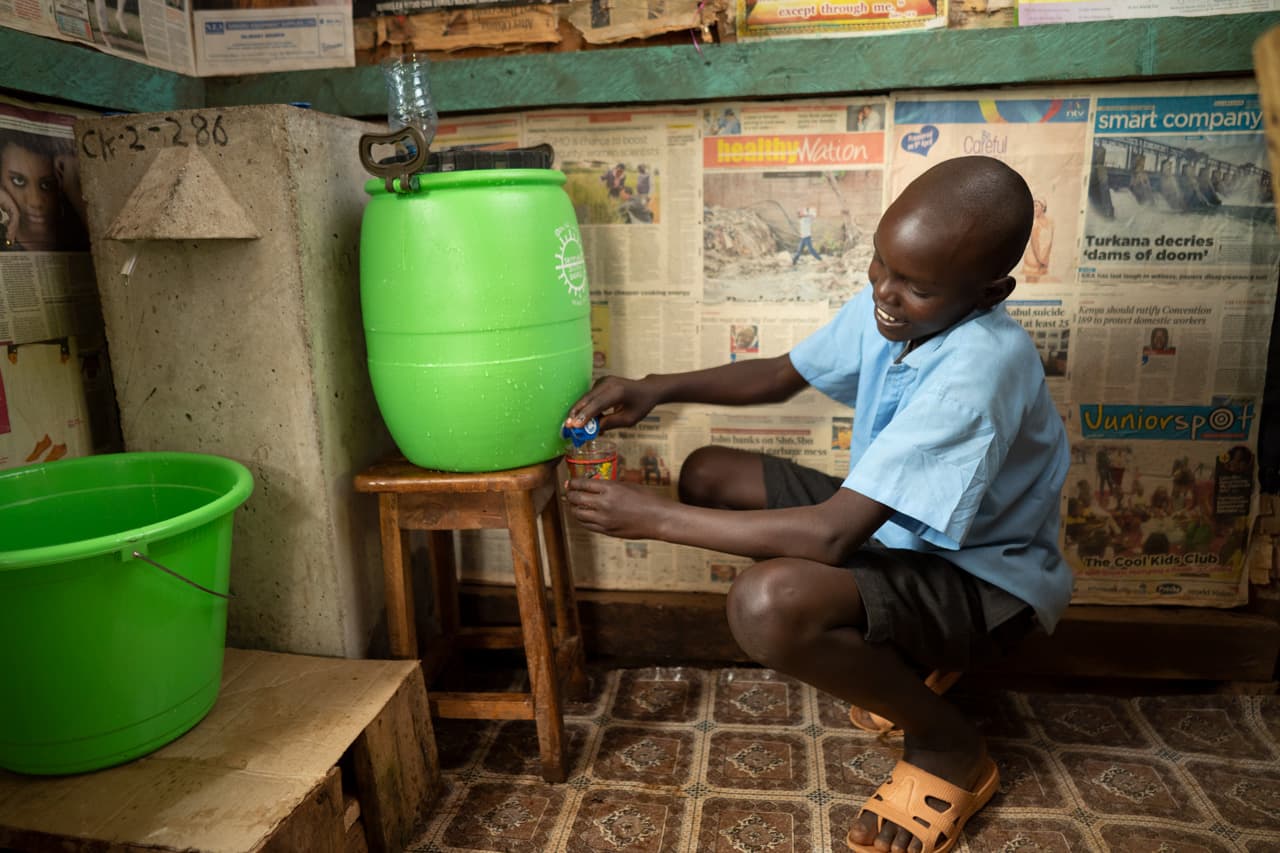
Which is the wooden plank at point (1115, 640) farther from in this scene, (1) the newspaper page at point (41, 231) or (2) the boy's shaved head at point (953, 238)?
(1) the newspaper page at point (41, 231)

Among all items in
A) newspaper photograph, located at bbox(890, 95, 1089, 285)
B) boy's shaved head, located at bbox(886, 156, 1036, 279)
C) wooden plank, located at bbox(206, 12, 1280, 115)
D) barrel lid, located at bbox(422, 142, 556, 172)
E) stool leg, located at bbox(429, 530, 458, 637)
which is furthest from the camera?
stool leg, located at bbox(429, 530, 458, 637)

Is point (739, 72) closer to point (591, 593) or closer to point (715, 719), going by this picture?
point (591, 593)

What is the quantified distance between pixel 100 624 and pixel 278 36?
1267 millimetres

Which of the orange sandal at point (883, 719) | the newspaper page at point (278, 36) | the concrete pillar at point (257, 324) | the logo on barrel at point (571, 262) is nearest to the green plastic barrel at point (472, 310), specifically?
the logo on barrel at point (571, 262)

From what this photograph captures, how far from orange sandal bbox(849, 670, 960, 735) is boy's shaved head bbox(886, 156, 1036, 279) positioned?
0.89 metres

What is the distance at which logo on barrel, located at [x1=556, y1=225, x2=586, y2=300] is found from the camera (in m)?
1.33

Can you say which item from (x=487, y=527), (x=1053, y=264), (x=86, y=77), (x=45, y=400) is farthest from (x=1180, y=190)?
(x=45, y=400)

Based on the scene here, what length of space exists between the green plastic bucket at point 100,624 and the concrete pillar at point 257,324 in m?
0.14

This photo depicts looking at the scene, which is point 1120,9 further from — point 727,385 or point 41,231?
point 41,231

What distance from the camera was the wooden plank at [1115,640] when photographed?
171 centimetres

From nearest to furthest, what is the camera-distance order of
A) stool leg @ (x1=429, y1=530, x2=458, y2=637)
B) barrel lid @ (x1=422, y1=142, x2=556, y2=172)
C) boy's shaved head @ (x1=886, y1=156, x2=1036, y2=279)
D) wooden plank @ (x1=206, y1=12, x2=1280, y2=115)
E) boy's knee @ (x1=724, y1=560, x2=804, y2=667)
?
boy's shaved head @ (x1=886, y1=156, x2=1036, y2=279)
boy's knee @ (x1=724, y1=560, x2=804, y2=667)
barrel lid @ (x1=422, y1=142, x2=556, y2=172)
wooden plank @ (x1=206, y1=12, x2=1280, y2=115)
stool leg @ (x1=429, y1=530, x2=458, y2=637)

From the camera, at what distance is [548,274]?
1.30m

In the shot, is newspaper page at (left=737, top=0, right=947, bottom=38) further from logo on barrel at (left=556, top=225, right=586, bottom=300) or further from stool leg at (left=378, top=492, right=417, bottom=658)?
stool leg at (left=378, top=492, right=417, bottom=658)

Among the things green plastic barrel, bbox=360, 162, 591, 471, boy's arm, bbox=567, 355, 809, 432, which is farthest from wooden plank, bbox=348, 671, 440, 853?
boy's arm, bbox=567, 355, 809, 432
